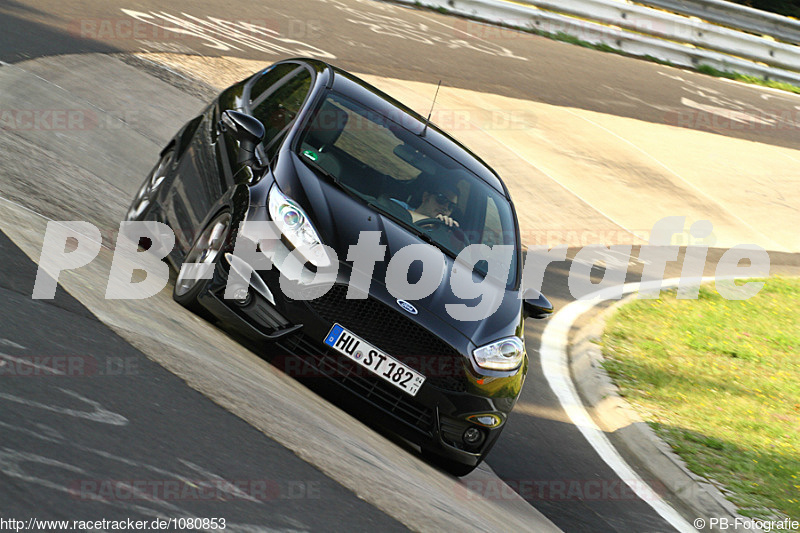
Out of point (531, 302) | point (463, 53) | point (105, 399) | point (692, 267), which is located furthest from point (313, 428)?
point (463, 53)

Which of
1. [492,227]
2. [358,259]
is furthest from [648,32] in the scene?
[358,259]

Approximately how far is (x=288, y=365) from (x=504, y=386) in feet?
4.17

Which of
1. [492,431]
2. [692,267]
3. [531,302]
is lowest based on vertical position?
[692,267]

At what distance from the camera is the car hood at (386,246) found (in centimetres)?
507

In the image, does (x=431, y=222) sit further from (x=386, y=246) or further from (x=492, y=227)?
(x=386, y=246)

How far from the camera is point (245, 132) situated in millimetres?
5773

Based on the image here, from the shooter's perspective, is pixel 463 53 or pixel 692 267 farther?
pixel 463 53

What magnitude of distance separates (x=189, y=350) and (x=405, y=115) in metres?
2.88

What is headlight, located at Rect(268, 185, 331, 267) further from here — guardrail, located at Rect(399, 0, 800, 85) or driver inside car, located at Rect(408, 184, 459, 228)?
guardrail, located at Rect(399, 0, 800, 85)

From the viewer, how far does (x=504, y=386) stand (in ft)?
17.5

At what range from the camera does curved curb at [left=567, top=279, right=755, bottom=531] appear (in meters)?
6.13

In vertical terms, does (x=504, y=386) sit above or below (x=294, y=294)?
below

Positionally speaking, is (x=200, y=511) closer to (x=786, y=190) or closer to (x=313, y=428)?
(x=313, y=428)
